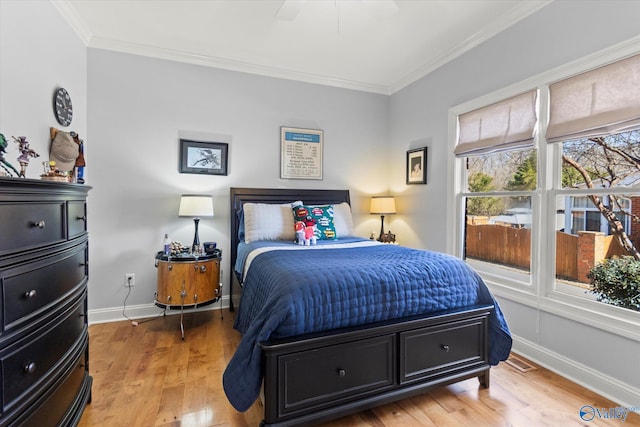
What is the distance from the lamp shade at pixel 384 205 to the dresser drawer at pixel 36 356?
10.1 ft

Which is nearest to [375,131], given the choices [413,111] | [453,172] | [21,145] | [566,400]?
[413,111]

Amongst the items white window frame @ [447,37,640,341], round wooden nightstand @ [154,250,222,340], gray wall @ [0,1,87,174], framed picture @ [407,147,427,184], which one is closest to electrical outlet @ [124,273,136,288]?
round wooden nightstand @ [154,250,222,340]

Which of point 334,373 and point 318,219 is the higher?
point 318,219

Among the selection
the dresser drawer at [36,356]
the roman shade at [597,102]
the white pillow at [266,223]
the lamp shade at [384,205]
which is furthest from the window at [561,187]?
the dresser drawer at [36,356]

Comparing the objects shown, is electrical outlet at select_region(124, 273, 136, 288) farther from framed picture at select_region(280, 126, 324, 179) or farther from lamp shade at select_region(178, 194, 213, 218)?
framed picture at select_region(280, 126, 324, 179)

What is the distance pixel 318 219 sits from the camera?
3.22 m

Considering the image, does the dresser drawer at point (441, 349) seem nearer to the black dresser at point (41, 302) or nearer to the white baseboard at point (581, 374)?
the white baseboard at point (581, 374)

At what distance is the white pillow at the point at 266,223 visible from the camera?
3.07m

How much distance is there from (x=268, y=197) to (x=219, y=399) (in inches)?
84.1

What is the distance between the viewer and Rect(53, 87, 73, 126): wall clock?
94.6 inches

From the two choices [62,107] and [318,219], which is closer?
[62,107]

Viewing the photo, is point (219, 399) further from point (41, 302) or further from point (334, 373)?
point (41, 302)

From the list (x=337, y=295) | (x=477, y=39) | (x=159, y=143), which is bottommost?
(x=337, y=295)

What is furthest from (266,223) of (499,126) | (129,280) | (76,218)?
(499,126)
